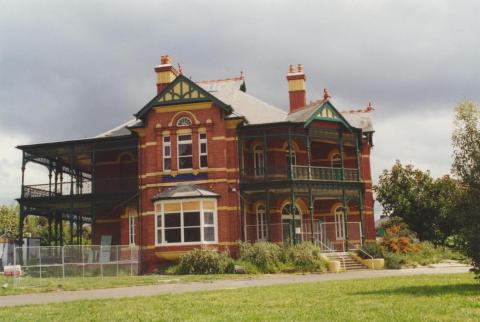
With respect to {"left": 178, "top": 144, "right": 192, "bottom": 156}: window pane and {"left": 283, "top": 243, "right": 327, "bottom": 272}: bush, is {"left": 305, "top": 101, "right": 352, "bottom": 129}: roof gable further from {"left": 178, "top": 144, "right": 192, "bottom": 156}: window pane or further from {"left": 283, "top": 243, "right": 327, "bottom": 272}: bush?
{"left": 283, "top": 243, "right": 327, "bottom": 272}: bush

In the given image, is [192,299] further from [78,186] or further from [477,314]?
[78,186]

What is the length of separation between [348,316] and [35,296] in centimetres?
1134

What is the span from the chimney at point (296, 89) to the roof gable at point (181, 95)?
5645mm

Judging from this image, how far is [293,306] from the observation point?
1285cm

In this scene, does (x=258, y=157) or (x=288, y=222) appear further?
(x=258, y=157)

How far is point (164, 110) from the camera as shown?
3158 centimetres

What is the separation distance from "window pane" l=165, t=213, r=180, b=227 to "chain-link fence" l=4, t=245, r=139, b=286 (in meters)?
2.12

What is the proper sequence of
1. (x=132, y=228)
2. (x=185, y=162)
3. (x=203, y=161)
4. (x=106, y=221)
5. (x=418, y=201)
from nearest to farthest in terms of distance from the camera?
(x=203, y=161), (x=185, y=162), (x=132, y=228), (x=106, y=221), (x=418, y=201)

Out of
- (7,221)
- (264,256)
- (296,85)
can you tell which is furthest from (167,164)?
(7,221)

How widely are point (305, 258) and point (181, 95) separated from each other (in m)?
10.8

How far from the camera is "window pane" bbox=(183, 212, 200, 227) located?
30.1 meters

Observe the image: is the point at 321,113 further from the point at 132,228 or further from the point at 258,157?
the point at 132,228

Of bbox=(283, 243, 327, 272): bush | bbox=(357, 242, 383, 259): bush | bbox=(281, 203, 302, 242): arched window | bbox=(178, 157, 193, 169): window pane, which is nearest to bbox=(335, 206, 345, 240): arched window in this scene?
bbox=(281, 203, 302, 242): arched window

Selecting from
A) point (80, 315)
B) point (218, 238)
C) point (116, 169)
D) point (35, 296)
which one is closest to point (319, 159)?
point (218, 238)
